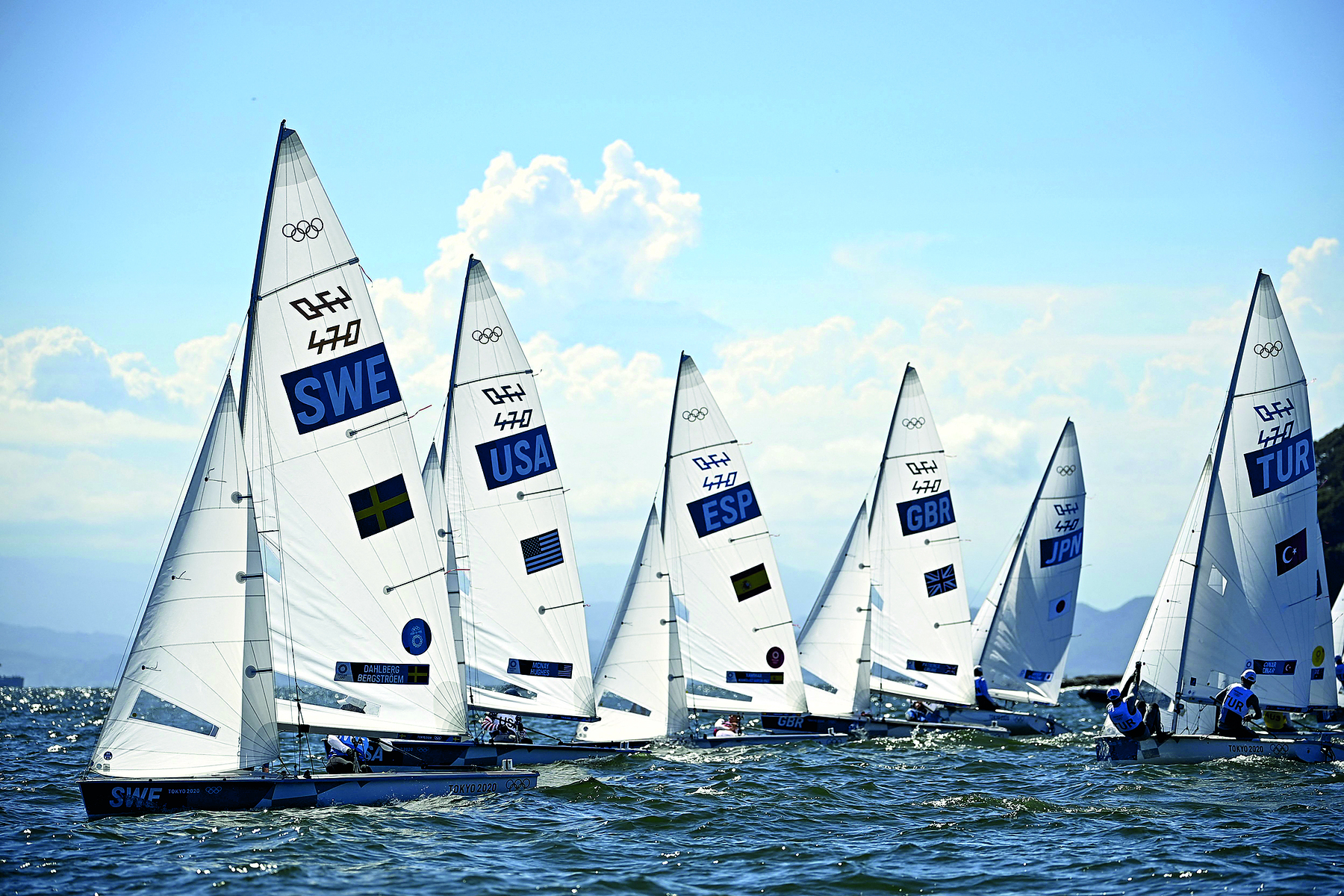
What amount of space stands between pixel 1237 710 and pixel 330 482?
59.6 feet

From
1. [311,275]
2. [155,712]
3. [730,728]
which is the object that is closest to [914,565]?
[730,728]

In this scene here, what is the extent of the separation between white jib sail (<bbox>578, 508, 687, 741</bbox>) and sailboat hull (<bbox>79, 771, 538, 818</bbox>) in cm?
850

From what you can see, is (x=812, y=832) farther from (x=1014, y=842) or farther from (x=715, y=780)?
(x=715, y=780)

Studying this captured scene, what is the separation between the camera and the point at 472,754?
74.3 ft

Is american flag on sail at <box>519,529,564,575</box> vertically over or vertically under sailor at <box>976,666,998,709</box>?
over

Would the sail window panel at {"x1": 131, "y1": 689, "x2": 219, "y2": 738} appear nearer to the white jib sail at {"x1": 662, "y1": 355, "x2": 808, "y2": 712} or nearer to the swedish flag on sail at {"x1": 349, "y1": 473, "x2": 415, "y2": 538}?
the swedish flag on sail at {"x1": 349, "y1": 473, "x2": 415, "y2": 538}

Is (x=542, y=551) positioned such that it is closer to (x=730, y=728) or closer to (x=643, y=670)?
(x=643, y=670)

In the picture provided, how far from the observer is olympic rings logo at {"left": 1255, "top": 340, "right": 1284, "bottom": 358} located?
26.1 meters

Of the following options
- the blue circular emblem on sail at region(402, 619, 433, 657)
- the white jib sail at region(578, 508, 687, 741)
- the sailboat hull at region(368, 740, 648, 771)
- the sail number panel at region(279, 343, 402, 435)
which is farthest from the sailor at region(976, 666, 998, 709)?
the sail number panel at region(279, 343, 402, 435)

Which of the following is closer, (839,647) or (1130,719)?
(1130,719)

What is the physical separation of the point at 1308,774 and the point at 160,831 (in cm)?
2033

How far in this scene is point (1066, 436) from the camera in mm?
39250

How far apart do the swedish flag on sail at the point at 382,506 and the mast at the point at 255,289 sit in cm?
228

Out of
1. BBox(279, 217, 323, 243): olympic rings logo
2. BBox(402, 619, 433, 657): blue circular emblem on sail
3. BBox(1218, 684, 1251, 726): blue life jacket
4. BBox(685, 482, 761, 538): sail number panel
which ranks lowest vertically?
BBox(1218, 684, 1251, 726): blue life jacket
